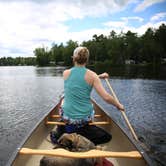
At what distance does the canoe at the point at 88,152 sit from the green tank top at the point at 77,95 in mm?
791

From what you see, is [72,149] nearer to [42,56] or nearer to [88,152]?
[88,152]

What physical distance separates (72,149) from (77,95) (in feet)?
2.96

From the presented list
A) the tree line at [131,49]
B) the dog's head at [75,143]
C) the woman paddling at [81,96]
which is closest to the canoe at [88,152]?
the dog's head at [75,143]

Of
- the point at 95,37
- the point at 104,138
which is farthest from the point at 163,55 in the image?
the point at 104,138

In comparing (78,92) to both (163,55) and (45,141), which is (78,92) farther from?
(163,55)

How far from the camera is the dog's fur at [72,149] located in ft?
13.0

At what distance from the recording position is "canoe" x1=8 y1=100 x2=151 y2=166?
13.0 ft

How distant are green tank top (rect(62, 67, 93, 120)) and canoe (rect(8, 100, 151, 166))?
79cm

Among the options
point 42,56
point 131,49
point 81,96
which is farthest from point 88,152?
point 42,56

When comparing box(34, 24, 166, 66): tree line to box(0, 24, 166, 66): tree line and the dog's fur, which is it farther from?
the dog's fur

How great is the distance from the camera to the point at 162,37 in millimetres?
73938

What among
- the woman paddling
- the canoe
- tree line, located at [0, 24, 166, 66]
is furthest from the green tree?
the woman paddling

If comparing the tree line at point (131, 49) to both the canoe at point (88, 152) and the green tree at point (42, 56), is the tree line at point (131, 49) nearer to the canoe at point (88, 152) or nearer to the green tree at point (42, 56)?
the green tree at point (42, 56)

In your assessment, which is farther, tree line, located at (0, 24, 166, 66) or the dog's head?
tree line, located at (0, 24, 166, 66)
